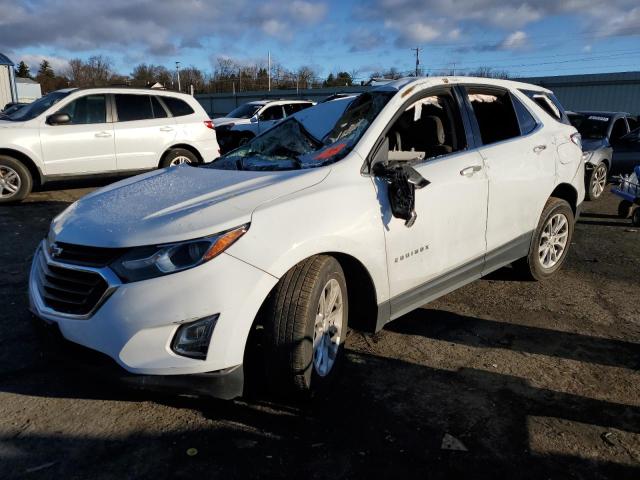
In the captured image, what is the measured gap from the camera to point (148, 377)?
2.51m

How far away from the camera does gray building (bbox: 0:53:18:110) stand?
26562 mm

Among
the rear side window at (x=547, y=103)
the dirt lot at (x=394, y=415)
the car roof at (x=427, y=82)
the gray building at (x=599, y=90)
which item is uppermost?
the gray building at (x=599, y=90)

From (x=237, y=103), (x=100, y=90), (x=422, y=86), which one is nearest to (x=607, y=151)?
(x=422, y=86)

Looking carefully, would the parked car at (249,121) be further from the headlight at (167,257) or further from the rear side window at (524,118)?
the headlight at (167,257)

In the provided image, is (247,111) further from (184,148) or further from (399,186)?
(399,186)

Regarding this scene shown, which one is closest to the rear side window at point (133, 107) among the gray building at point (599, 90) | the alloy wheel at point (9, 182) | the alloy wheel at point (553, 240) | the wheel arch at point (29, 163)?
the wheel arch at point (29, 163)

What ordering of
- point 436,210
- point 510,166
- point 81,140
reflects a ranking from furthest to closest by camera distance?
point 81,140
point 510,166
point 436,210

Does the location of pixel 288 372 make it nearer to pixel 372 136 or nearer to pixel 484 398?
pixel 484 398

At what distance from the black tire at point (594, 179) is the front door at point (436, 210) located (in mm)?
6676

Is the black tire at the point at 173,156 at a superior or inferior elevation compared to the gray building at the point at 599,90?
inferior

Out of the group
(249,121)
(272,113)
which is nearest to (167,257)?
(249,121)

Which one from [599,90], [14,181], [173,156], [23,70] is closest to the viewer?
[14,181]

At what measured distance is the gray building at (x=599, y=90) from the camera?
1022 inches

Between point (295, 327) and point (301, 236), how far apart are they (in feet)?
1.54
